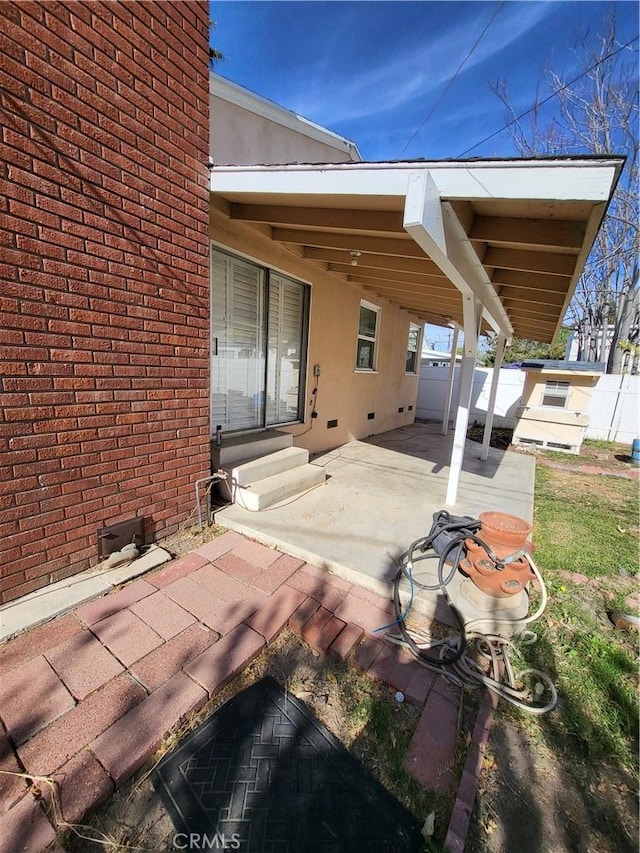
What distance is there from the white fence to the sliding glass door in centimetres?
523

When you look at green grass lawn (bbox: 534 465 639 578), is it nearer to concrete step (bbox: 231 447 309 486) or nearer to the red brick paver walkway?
the red brick paver walkway

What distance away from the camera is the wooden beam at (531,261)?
2949 millimetres

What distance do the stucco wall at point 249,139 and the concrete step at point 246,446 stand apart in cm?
380

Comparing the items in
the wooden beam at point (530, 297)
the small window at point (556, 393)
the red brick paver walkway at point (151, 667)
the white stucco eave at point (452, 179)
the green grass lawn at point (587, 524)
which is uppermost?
the white stucco eave at point (452, 179)

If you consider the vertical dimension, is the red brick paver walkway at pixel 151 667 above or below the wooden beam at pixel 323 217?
below

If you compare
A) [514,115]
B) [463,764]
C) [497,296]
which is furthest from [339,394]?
[514,115]

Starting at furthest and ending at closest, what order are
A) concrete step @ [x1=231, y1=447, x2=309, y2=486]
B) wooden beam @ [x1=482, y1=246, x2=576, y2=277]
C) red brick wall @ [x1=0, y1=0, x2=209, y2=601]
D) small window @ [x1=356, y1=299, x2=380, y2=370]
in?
small window @ [x1=356, y1=299, x2=380, y2=370] < concrete step @ [x1=231, y1=447, x2=309, y2=486] < wooden beam @ [x1=482, y1=246, x2=576, y2=277] < red brick wall @ [x1=0, y1=0, x2=209, y2=601]

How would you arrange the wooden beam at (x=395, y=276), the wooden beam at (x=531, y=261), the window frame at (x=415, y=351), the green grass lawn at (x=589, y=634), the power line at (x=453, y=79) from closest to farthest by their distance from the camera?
the green grass lawn at (x=589, y=634) → the wooden beam at (x=531, y=261) → the wooden beam at (x=395, y=276) → the power line at (x=453, y=79) → the window frame at (x=415, y=351)

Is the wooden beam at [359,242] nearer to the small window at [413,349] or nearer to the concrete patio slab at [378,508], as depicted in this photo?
the concrete patio slab at [378,508]

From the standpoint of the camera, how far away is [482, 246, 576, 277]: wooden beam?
295 cm

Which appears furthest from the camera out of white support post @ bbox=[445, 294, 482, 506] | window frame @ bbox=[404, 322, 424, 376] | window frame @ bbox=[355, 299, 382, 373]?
window frame @ bbox=[404, 322, 424, 376]

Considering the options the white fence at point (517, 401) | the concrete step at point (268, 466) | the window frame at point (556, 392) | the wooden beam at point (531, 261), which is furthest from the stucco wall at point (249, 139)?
the window frame at point (556, 392)

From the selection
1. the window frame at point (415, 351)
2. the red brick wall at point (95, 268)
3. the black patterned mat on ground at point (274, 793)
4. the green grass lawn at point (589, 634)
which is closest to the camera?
the black patterned mat on ground at point (274, 793)

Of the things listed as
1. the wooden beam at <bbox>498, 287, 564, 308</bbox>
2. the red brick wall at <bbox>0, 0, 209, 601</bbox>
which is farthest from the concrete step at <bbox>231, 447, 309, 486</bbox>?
the wooden beam at <bbox>498, 287, 564, 308</bbox>
